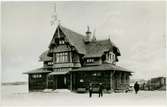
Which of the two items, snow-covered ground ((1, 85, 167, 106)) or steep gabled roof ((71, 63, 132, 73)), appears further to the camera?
steep gabled roof ((71, 63, 132, 73))

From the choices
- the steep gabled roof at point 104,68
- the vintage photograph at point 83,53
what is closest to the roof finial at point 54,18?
the vintage photograph at point 83,53

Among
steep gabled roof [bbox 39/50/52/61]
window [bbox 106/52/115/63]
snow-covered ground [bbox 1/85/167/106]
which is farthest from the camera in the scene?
steep gabled roof [bbox 39/50/52/61]

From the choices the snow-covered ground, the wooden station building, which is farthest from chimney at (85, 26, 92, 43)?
the snow-covered ground

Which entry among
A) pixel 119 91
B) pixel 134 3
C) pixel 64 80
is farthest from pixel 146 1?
pixel 64 80

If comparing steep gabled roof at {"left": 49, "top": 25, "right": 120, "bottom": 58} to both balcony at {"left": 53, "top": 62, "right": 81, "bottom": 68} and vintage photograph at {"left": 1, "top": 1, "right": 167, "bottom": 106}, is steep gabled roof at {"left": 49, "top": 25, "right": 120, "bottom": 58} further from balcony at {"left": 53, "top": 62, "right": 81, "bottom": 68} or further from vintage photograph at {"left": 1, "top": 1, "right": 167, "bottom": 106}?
balcony at {"left": 53, "top": 62, "right": 81, "bottom": 68}

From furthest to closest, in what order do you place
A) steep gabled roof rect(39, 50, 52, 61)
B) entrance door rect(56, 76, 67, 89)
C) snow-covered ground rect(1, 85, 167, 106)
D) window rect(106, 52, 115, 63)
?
entrance door rect(56, 76, 67, 89)
steep gabled roof rect(39, 50, 52, 61)
window rect(106, 52, 115, 63)
snow-covered ground rect(1, 85, 167, 106)

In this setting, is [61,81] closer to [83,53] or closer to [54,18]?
[83,53]

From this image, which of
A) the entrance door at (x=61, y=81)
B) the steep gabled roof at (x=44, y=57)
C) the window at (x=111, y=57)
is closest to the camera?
the window at (x=111, y=57)

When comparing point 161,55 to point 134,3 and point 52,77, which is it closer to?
point 134,3

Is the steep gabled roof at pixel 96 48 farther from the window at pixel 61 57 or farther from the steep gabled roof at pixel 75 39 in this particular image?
the window at pixel 61 57

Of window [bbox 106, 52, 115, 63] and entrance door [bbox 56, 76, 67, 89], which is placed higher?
window [bbox 106, 52, 115, 63]
